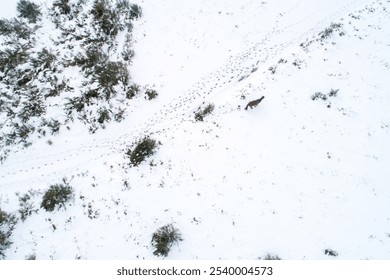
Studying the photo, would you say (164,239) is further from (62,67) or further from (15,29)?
(15,29)

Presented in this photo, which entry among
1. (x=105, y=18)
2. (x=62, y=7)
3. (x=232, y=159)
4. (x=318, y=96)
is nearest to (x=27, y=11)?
(x=62, y=7)

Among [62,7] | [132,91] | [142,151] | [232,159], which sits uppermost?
[62,7]

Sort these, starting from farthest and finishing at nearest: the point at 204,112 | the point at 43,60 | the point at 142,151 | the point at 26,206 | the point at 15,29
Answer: the point at 15,29
the point at 43,60
the point at 204,112
the point at 142,151
the point at 26,206

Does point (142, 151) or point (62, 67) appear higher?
point (62, 67)

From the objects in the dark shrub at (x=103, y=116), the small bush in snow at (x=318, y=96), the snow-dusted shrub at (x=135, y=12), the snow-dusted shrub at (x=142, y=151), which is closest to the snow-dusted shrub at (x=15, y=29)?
the snow-dusted shrub at (x=135, y=12)

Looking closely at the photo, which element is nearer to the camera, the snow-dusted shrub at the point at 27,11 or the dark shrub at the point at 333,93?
the dark shrub at the point at 333,93

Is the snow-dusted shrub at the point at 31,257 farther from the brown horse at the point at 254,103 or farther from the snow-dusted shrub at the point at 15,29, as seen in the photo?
the snow-dusted shrub at the point at 15,29

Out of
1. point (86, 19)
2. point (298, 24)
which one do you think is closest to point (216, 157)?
point (86, 19)
